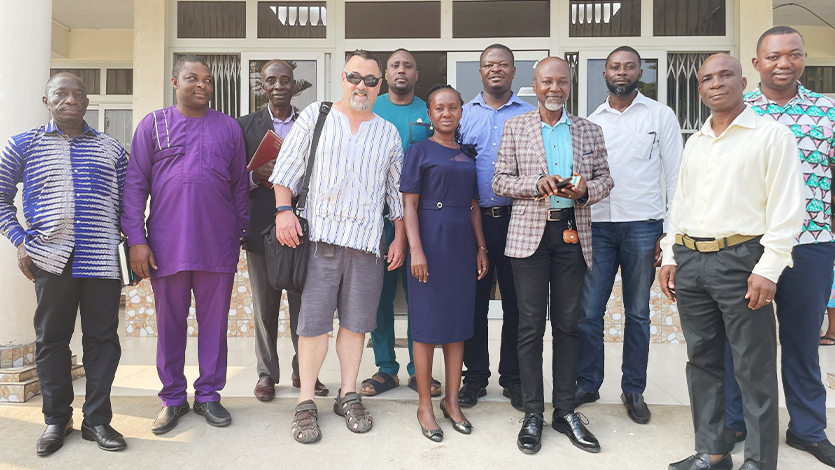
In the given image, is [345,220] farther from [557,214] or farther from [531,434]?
[531,434]

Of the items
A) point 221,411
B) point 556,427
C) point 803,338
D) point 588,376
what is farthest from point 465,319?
point 803,338

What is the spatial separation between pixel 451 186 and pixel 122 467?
2.04m

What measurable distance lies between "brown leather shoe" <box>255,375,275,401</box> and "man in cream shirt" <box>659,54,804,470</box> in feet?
7.42

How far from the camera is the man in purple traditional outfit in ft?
10.1

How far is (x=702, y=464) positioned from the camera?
2609 mm

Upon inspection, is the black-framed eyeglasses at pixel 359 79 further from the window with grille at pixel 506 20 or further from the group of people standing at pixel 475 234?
the window with grille at pixel 506 20

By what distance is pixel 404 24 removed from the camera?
246 inches

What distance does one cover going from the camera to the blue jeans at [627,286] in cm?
335

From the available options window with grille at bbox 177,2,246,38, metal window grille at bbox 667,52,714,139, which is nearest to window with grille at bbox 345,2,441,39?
window with grille at bbox 177,2,246,38

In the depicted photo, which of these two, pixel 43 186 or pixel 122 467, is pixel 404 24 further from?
pixel 122 467

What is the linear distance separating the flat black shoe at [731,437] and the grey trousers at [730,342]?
2.0 inches

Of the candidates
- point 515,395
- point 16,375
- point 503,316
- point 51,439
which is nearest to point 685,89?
point 503,316

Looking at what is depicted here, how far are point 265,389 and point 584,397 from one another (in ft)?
6.32

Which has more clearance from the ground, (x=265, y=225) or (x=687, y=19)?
(x=687, y=19)
